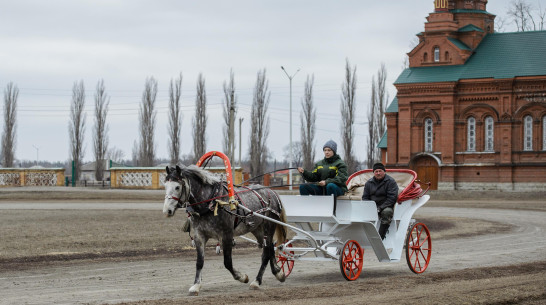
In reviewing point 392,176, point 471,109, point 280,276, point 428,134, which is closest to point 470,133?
point 471,109

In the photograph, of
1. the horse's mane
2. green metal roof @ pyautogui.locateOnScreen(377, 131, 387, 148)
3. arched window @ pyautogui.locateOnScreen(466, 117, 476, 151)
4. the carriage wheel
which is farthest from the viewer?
green metal roof @ pyautogui.locateOnScreen(377, 131, 387, 148)

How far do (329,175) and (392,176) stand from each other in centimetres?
246

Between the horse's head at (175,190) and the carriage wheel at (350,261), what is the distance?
2953mm

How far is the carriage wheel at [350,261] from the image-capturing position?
13.1m

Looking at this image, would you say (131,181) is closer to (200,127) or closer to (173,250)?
(200,127)

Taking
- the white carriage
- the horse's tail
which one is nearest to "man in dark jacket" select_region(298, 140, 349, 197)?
the white carriage

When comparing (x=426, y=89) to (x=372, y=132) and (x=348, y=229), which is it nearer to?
(x=372, y=132)

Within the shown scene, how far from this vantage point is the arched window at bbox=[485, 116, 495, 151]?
6038 cm

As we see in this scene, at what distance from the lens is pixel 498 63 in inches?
2398

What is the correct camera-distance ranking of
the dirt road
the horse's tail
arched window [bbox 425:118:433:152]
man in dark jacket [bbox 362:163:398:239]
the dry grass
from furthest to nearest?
arched window [bbox 425:118:433:152]
the dry grass
man in dark jacket [bbox 362:163:398:239]
the horse's tail
the dirt road

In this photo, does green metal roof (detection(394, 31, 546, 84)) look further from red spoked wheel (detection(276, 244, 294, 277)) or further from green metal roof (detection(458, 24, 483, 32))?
red spoked wheel (detection(276, 244, 294, 277))

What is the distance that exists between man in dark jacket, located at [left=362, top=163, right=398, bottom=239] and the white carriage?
0.16 metres

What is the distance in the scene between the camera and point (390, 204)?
14281 millimetres

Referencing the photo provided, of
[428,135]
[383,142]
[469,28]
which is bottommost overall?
[383,142]
